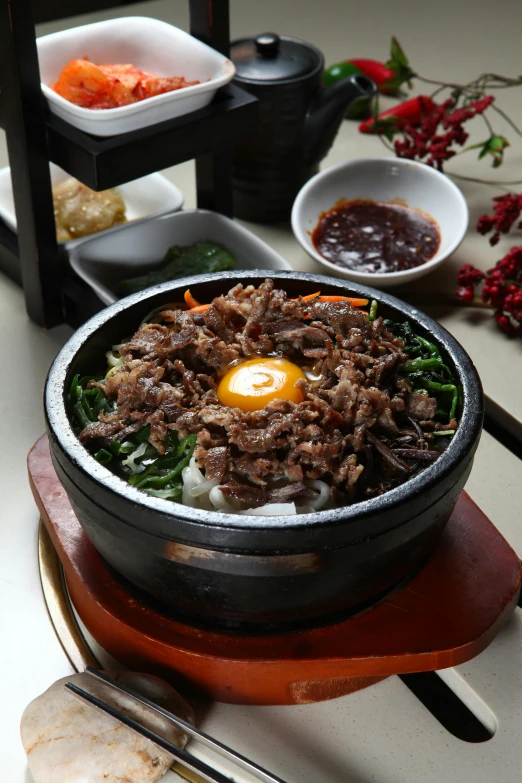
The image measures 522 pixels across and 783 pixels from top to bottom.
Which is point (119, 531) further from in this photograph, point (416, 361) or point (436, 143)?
point (436, 143)

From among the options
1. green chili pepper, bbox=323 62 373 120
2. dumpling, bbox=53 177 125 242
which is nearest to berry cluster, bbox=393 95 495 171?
green chili pepper, bbox=323 62 373 120

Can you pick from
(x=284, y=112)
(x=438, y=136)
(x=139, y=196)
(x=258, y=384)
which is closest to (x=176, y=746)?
(x=258, y=384)

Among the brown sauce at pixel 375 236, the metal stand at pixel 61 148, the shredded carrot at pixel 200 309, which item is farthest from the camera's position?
the brown sauce at pixel 375 236

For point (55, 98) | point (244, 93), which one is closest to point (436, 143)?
point (244, 93)

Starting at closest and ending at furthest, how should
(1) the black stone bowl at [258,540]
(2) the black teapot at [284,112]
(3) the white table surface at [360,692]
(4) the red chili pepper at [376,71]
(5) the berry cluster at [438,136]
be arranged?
(1) the black stone bowl at [258,540] < (3) the white table surface at [360,692] < (2) the black teapot at [284,112] < (5) the berry cluster at [438,136] < (4) the red chili pepper at [376,71]

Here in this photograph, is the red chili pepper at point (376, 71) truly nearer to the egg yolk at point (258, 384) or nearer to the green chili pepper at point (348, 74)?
the green chili pepper at point (348, 74)

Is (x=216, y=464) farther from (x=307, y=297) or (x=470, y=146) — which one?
(x=470, y=146)

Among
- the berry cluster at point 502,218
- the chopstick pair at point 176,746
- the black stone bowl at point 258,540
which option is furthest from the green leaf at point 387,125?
the chopstick pair at point 176,746

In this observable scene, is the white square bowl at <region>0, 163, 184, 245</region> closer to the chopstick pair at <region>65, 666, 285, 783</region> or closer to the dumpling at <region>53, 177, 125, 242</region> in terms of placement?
the dumpling at <region>53, 177, 125, 242</region>
